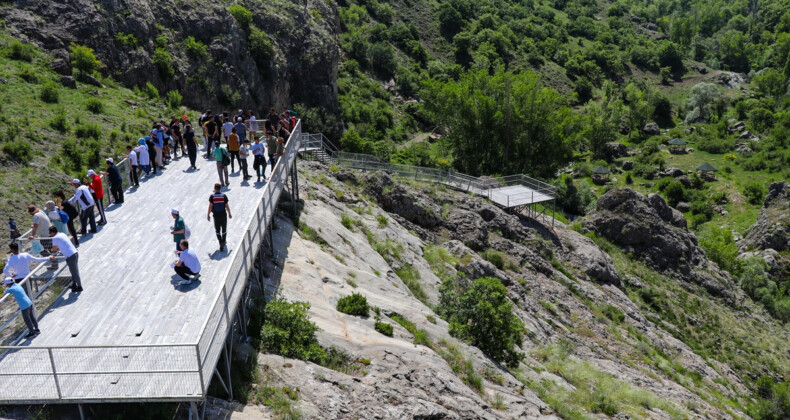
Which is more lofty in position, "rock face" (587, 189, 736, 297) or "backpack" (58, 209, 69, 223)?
"backpack" (58, 209, 69, 223)

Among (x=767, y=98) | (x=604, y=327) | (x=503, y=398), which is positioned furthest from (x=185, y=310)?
(x=767, y=98)

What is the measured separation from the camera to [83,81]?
118 feet

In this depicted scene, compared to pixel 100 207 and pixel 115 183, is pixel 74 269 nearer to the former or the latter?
pixel 100 207

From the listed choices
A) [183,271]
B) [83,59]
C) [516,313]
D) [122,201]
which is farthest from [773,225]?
[183,271]

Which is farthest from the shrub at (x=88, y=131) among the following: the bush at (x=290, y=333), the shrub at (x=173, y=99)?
the bush at (x=290, y=333)

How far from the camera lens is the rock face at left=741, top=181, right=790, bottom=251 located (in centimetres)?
6544

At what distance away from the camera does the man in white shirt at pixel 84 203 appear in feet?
56.5

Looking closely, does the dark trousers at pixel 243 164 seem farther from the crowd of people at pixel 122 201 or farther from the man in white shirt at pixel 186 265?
the man in white shirt at pixel 186 265

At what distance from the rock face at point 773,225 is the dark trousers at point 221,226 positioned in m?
64.7

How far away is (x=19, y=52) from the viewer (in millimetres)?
34625

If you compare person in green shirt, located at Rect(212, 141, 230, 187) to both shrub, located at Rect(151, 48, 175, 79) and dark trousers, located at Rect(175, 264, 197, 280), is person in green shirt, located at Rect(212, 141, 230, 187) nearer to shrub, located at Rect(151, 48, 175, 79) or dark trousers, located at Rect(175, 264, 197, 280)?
dark trousers, located at Rect(175, 264, 197, 280)

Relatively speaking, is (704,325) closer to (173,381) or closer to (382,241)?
(382,241)

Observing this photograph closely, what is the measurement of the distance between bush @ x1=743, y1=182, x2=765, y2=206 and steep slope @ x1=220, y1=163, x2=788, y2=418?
38783 millimetres

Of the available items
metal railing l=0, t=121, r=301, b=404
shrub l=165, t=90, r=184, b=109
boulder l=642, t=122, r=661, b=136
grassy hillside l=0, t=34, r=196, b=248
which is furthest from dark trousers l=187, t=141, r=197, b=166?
boulder l=642, t=122, r=661, b=136
